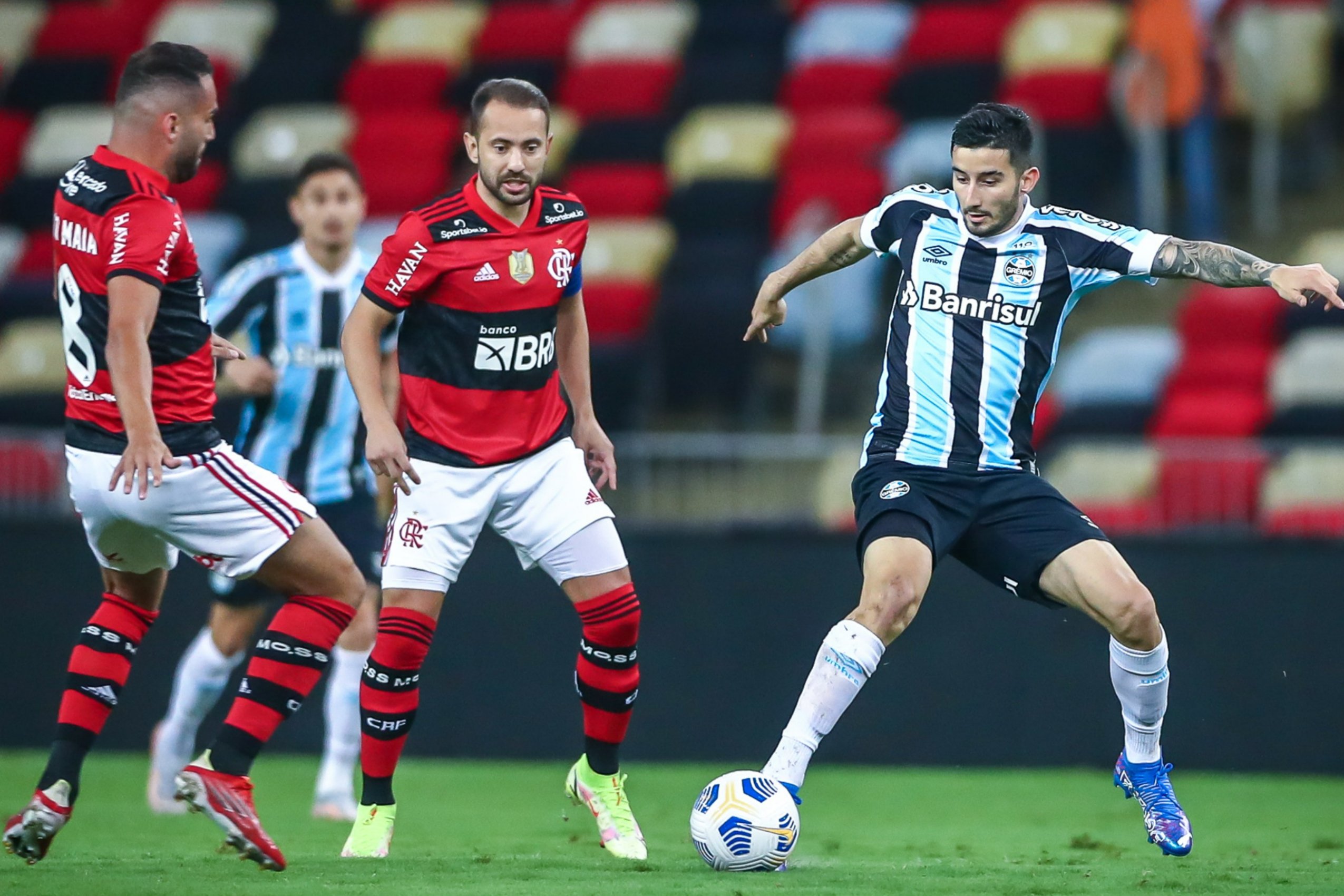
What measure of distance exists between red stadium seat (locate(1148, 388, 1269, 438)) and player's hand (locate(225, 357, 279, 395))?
6066 millimetres

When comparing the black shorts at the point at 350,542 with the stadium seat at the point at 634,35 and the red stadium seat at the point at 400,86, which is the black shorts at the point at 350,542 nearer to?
the stadium seat at the point at 634,35

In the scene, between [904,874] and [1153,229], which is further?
[1153,229]

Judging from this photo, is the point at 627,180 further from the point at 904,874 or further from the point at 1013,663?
the point at 904,874

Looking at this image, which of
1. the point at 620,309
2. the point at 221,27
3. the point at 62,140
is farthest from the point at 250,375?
the point at 221,27

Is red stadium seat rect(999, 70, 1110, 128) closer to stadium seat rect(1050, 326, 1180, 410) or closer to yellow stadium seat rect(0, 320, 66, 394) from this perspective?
stadium seat rect(1050, 326, 1180, 410)

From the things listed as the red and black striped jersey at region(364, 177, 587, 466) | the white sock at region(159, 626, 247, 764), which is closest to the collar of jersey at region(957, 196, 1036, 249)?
the red and black striped jersey at region(364, 177, 587, 466)

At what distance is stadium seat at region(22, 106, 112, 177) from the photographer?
15289 millimetres

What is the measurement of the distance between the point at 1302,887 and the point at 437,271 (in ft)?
10.7

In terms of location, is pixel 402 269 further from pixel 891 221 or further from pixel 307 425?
pixel 307 425

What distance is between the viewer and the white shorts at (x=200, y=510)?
5.28 m

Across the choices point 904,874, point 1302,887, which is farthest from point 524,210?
point 1302,887

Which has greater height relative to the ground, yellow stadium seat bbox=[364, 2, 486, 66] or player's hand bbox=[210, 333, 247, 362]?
yellow stadium seat bbox=[364, 2, 486, 66]

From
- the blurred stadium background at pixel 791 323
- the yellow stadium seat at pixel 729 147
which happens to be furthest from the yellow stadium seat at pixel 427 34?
the yellow stadium seat at pixel 729 147

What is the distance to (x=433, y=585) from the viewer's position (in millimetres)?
5863
